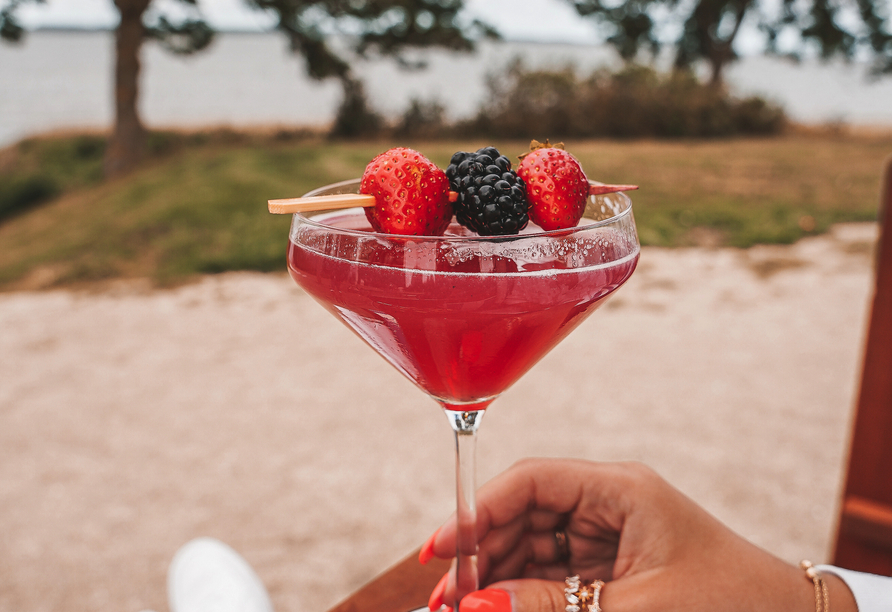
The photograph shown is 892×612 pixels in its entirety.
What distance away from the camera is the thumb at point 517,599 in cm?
92

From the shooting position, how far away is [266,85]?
1348 cm

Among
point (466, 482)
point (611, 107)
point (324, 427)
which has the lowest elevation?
point (324, 427)

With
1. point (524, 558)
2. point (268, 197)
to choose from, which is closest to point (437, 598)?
point (524, 558)

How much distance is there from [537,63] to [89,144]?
8050 millimetres

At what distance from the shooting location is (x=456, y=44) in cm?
955

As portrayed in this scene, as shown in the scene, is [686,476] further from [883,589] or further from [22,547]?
[22,547]

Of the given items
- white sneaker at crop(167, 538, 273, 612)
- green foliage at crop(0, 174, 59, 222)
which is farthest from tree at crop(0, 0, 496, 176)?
white sneaker at crop(167, 538, 273, 612)

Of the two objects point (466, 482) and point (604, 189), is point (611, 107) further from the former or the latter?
point (466, 482)

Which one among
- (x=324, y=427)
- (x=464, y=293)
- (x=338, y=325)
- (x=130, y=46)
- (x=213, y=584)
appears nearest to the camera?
(x=464, y=293)

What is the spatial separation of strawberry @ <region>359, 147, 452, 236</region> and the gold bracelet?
0.79 meters

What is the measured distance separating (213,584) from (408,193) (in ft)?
3.42

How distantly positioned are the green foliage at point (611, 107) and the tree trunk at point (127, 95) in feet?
16.7

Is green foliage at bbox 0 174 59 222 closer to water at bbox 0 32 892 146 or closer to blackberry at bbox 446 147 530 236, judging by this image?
water at bbox 0 32 892 146

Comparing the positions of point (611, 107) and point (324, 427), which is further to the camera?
point (611, 107)
